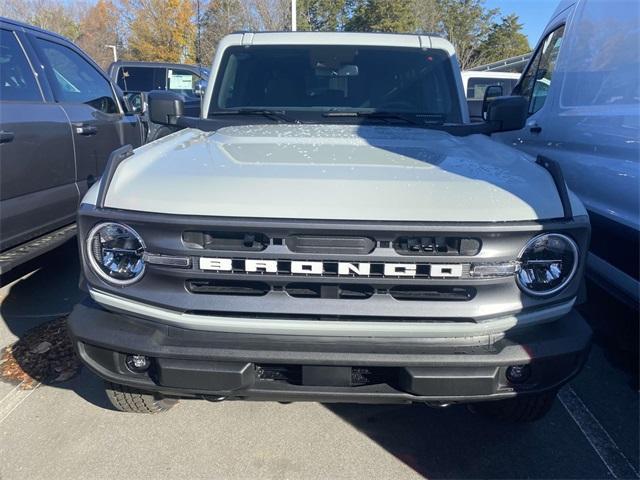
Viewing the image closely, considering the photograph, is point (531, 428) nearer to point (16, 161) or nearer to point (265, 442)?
point (265, 442)

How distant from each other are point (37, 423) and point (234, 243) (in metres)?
1.66

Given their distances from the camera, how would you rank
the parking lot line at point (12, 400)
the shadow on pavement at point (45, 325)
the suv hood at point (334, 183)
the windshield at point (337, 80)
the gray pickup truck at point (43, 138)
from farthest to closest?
the windshield at point (337, 80), the gray pickup truck at point (43, 138), the shadow on pavement at point (45, 325), the parking lot line at point (12, 400), the suv hood at point (334, 183)

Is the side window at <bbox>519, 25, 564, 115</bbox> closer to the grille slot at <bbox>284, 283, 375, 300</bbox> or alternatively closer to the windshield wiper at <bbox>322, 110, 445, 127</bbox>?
the windshield wiper at <bbox>322, 110, 445, 127</bbox>

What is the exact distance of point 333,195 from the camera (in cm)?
204

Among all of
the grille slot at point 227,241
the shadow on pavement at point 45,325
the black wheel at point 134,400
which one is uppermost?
the grille slot at point 227,241

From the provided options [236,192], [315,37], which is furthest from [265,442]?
[315,37]

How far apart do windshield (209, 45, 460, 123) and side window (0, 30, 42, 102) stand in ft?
4.60

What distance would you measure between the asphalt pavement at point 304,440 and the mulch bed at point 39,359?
0.10 m

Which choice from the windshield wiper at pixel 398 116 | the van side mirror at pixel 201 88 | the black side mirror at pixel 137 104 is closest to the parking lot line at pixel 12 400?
the van side mirror at pixel 201 88

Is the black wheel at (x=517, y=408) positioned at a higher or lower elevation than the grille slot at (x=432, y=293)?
lower

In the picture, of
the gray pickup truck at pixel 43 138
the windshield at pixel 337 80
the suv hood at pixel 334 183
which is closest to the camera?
the suv hood at pixel 334 183

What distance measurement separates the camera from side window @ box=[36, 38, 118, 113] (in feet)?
14.4

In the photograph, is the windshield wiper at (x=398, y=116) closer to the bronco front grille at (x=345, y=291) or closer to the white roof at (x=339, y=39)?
the white roof at (x=339, y=39)

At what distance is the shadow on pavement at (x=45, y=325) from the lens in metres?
3.23
